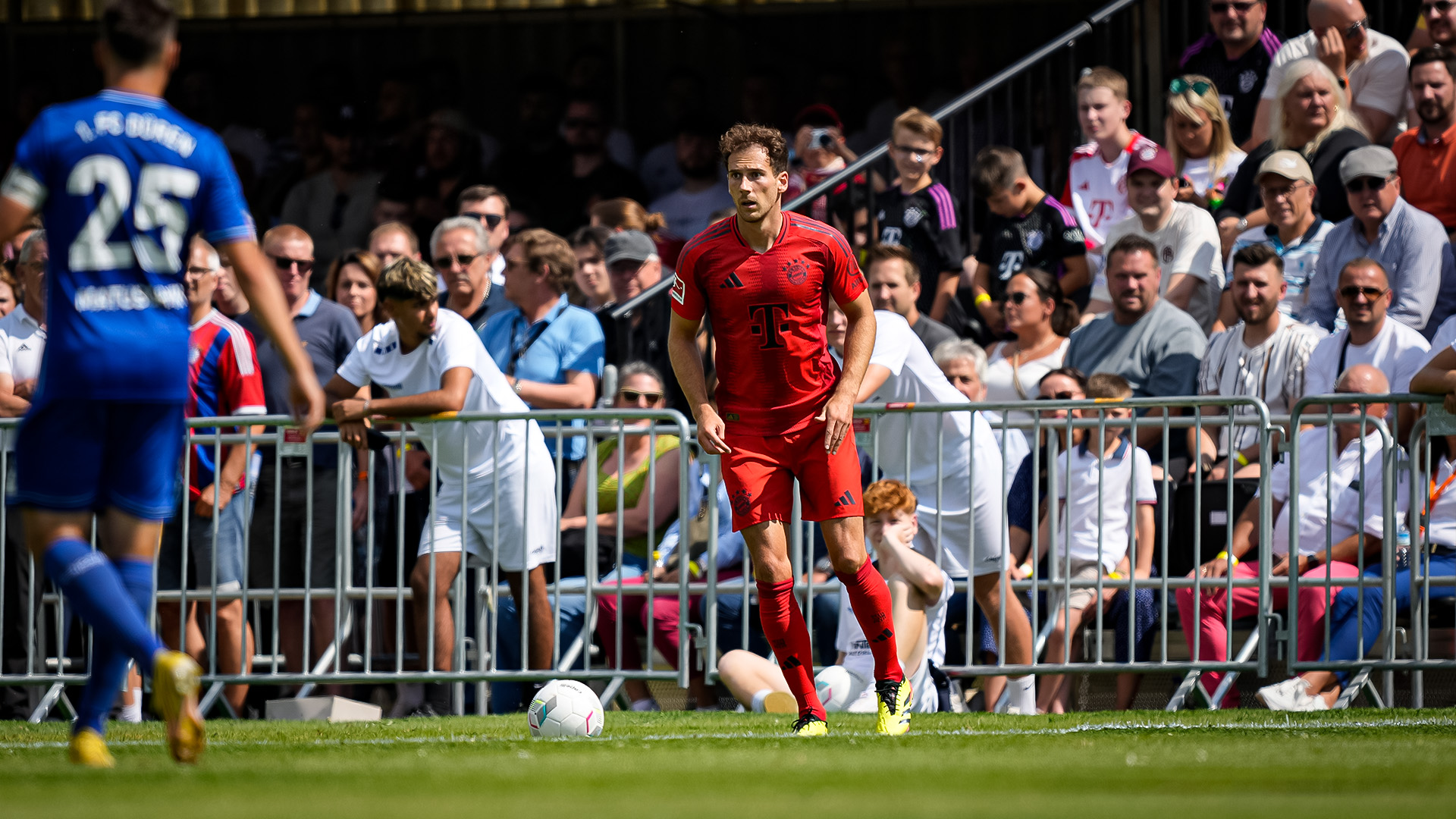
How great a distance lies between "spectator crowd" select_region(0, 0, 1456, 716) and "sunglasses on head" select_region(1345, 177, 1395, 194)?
0.01 meters

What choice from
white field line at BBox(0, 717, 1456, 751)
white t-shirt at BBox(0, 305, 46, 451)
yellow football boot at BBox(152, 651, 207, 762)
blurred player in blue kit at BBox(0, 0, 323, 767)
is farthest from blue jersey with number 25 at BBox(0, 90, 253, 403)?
white t-shirt at BBox(0, 305, 46, 451)

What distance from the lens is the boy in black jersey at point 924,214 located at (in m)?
11.3

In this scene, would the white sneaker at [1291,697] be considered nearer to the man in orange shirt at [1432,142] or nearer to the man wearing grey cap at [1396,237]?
the man wearing grey cap at [1396,237]

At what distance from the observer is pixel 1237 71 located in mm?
11781

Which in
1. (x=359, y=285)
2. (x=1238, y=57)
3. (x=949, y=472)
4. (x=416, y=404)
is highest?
(x=1238, y=57)

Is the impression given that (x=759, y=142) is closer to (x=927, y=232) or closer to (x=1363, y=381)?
(x=1363, y=381)

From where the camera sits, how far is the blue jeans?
8133 mm

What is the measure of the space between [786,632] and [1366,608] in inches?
118

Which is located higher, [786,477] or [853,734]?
[786,477]

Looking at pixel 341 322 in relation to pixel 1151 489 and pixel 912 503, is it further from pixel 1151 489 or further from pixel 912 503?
pixel 1151 489

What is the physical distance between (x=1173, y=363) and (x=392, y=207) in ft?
20.4

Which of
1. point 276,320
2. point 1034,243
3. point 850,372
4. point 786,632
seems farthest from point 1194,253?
point 276,320

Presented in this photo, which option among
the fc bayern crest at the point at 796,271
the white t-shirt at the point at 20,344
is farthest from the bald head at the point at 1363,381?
the white t-shirt at the point at 20,344

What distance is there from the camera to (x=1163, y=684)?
9414mm
